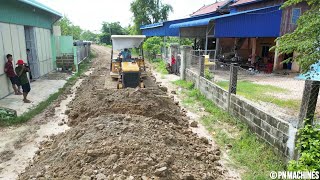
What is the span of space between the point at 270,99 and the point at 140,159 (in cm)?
621

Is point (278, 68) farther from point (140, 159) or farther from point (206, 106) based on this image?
point (140, 159)

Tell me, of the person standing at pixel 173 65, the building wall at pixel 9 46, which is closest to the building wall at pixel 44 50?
the building wall at pixel 9 46

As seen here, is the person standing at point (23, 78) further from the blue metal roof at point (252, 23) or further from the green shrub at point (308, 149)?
the blue metal roof at point (252, 23)

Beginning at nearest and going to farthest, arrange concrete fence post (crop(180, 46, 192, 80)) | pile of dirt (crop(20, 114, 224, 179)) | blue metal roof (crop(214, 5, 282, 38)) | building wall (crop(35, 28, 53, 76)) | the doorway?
1. pile of dirt (crop(20, 114, 224, 179))
2. concrete fence post (crop(180, 46, 192, 80))
3. the doorway
4. building wall (crop(35, 28, 53, 76))
5. blue metal roof (crop(214, 5, 282, 38))

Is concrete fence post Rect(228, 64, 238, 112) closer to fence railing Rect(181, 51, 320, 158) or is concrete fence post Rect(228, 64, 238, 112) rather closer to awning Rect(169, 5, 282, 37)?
fence railing Rect(181, 51, 320, 158)

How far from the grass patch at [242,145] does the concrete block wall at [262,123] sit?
162 mm

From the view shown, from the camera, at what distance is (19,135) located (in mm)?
7289

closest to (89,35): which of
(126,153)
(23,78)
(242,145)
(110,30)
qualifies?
(110,30)

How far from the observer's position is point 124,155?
4.97 metres

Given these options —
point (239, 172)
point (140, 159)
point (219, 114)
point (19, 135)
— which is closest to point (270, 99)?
point (219, 114)

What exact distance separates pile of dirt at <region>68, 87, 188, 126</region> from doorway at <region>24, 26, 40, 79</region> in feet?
24.6

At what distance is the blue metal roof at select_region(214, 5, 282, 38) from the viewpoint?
16.9 meters

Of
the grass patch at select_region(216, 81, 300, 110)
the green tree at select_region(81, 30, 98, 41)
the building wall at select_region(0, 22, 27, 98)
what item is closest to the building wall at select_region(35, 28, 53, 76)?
the building wall at select_region(0, 22, 27, 98)

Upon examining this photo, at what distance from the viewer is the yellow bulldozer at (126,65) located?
36.1 feet
